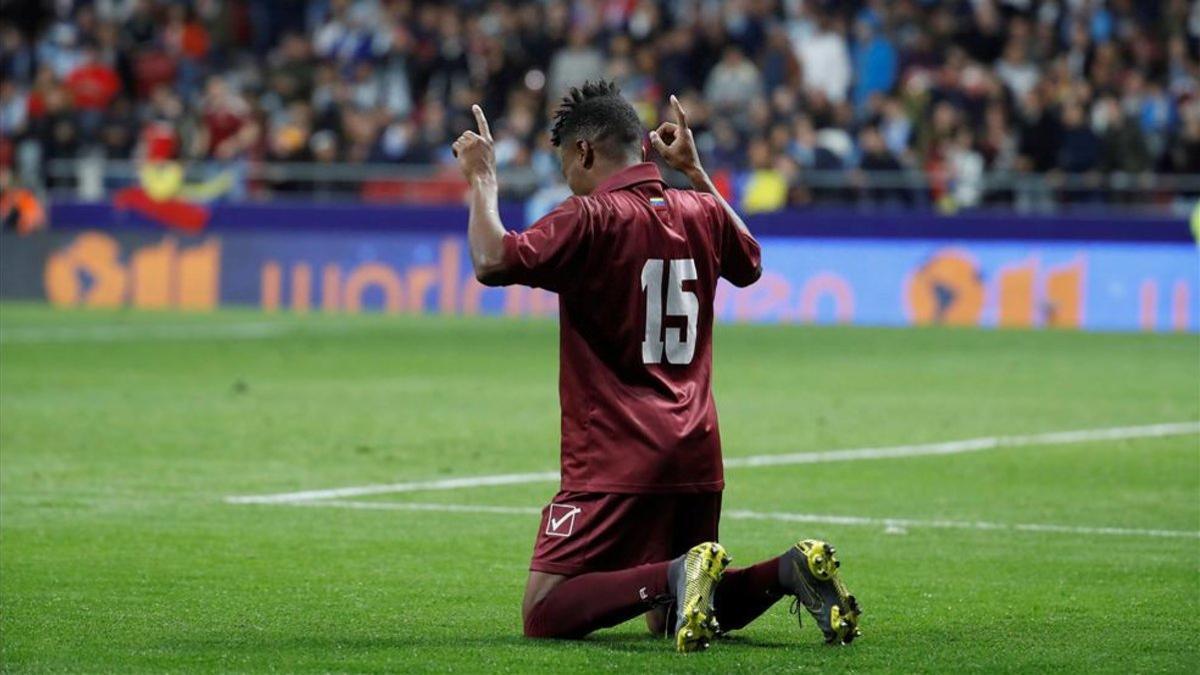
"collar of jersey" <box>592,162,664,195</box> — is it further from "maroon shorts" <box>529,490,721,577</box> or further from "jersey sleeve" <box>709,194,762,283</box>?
"maroon shorts" <box>529,490,721,577</box>

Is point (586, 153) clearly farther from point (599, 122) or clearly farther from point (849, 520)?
point (849, 520)

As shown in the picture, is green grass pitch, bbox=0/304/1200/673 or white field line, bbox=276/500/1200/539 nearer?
green grass pitch, bbox=0/304/1200/673

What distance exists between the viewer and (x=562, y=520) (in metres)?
7.07

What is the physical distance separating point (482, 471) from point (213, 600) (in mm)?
4647

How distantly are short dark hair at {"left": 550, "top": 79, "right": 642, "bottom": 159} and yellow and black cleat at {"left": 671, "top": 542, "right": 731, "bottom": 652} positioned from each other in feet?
4.27

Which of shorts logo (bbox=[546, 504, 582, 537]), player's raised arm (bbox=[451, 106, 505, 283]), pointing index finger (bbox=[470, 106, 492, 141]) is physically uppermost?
pointing index finger (bbox=[470, 106, 492, 141])

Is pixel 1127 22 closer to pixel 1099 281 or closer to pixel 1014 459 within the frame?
pixel 1099 281

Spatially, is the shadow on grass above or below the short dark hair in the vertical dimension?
below

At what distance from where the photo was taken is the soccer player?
6.89 m

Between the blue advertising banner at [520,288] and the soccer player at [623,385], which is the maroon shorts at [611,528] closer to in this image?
the soccer player at [623,385]

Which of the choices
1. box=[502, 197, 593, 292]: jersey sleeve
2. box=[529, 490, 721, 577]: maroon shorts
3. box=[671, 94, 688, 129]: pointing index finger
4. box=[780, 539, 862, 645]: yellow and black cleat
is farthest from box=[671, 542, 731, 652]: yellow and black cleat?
box=[671, 94, 688, 129]: pointing index finger

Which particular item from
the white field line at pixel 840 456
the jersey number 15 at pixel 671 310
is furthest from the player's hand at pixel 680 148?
the white field line at pixel 840 456

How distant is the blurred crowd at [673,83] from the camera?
89.9 feet

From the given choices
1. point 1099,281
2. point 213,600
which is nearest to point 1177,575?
point 213,600
